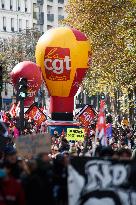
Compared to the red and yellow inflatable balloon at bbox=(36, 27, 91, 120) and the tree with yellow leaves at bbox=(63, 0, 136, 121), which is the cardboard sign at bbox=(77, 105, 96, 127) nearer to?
the red and yellow inflatable balloon at bbox=(36, 27, 91, 120)

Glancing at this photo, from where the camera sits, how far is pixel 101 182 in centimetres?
1243

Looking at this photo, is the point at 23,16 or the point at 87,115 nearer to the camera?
the point at 87,115

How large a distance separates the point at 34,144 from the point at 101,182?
2.95 metres

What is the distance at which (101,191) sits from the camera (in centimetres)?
1240

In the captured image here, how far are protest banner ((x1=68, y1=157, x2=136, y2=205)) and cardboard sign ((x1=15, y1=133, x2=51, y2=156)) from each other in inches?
100

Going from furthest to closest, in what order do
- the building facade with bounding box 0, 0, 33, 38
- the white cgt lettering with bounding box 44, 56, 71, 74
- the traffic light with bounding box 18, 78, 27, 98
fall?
the building facade with bounding box 0, 0, 33, 38, the white cgt lettering with bounding box 44, 56, 71, 74, the traffic light with bounding box 18, 78, 27, 98

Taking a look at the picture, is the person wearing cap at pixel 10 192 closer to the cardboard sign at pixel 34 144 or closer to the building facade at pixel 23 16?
the cardboard sign at pixel 34 144

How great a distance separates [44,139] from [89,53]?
25.1 meters

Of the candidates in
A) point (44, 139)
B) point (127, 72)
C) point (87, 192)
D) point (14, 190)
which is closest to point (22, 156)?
point (44, 139)

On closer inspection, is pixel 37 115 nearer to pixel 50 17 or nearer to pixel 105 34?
pixel 105 34

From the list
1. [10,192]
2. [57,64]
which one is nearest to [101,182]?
[10,192]

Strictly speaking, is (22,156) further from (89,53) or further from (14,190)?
(89,53)

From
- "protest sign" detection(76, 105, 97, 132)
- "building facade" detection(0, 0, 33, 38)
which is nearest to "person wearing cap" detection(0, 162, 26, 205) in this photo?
"protest sign" detection(76, 105, 97, 132)

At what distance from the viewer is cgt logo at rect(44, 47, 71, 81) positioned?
38312mm
